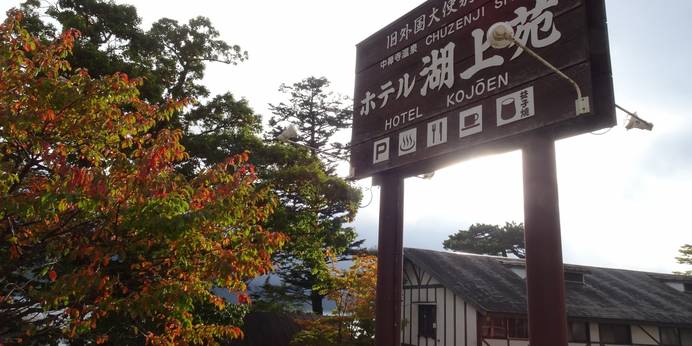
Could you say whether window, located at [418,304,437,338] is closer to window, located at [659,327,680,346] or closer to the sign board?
window, located at [659,327,680,346]

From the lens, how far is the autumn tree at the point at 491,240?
52469mm

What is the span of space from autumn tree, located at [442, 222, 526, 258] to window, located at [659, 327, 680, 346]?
3051 centimetres

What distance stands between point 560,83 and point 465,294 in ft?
50.0

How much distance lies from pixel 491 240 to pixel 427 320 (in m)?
35.4

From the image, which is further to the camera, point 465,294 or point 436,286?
point 436,286

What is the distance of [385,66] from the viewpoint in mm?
6992

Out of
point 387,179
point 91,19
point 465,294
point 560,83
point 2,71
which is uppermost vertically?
point 91,19

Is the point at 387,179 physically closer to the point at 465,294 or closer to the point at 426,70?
the point at 426,70

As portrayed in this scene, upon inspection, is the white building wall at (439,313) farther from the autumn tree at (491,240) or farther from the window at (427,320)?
the autumn tree at (491,240)

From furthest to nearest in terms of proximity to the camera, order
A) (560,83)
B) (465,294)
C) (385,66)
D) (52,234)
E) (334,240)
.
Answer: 1. (334,240)
2. (465,294)
3. (385,66)
4. (52,234)
5. (560,83)

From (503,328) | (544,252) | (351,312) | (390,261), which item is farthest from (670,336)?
(544,252)

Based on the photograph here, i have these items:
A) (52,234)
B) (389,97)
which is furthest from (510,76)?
(52,234)

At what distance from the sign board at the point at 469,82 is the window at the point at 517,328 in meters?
14.6

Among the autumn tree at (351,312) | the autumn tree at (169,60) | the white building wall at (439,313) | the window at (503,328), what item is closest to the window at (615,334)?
the window at (503,328)
